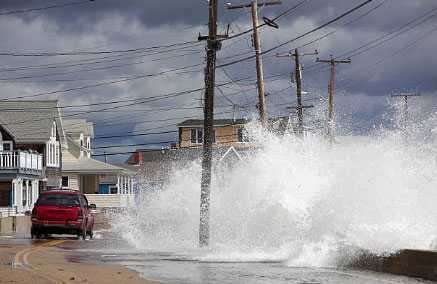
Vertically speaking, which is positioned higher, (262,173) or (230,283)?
(262,173)

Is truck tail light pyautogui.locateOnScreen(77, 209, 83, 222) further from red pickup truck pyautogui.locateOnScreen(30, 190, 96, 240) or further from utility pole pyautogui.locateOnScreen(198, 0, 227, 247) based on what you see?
utility pole pyautogui.locateOnScreen(198, 0, 227, 247)

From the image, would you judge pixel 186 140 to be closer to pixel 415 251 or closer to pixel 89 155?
pixel 89 155

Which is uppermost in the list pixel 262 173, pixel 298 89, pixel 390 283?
pixel 298 89

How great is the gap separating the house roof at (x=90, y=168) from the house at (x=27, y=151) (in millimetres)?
2250

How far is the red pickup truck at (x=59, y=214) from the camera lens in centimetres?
3041

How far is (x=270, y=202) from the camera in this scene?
83.0 ft

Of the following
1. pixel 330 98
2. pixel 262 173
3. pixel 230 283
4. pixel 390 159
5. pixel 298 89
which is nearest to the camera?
pixel 230 283

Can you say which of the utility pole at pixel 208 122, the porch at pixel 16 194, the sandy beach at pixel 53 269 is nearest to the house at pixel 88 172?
the porch at pixel 16 194

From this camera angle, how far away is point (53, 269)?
1759cm

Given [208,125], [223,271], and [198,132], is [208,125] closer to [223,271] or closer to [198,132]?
[223,271]

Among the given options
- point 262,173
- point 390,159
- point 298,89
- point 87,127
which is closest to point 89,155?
point 87,127

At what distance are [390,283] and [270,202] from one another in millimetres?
10037

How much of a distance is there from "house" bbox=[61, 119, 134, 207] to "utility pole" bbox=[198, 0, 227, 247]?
146 feet

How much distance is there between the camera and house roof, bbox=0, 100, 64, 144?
65.1m
